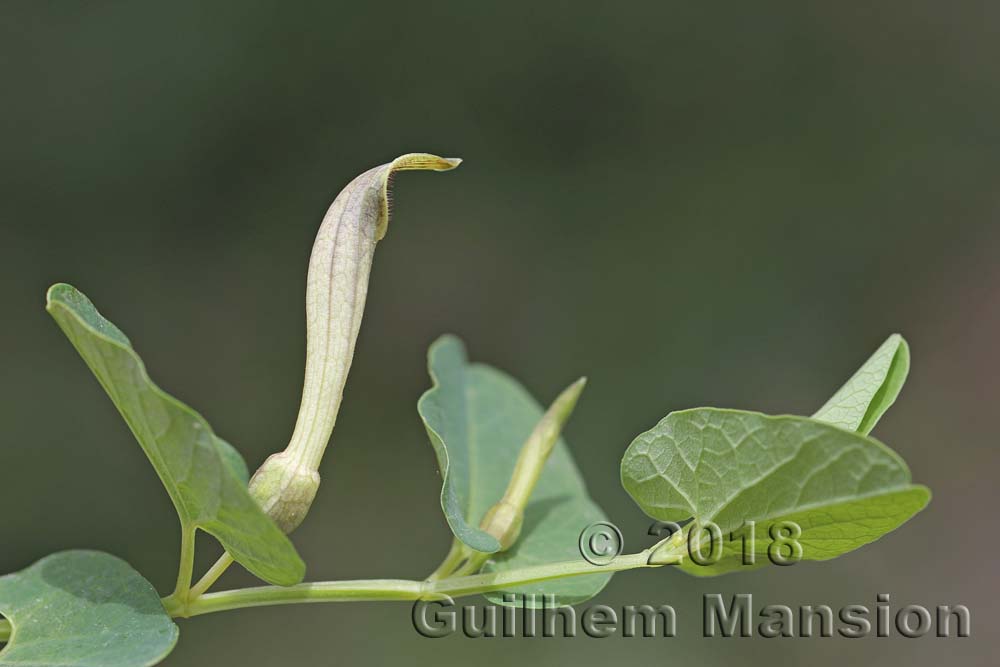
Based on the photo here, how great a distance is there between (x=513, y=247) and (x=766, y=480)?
3.17 m

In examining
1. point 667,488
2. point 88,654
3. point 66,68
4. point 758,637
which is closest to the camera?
point 88,654

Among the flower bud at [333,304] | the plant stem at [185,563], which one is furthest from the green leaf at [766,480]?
the plant stem at [185,563]

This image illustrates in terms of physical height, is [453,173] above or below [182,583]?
above

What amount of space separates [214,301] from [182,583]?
9.40 feet

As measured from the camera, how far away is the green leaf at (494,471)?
3.14 ft

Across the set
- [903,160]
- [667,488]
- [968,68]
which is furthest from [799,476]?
[968,68]

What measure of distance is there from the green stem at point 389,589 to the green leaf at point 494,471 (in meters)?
0.02

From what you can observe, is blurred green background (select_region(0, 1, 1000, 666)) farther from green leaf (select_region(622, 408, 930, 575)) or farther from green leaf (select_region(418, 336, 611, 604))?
green leaf (select_region(622, 408, 930, 575))

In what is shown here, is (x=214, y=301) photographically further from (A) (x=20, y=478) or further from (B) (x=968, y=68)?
(B) (x=968, y=68)

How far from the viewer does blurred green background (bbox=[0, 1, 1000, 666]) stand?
3.16 meters

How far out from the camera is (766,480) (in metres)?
0.82

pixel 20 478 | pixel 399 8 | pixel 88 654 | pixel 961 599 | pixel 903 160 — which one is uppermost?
pixel 399 8

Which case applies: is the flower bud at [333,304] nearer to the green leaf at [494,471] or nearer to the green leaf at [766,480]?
the green leaf at [494,471]

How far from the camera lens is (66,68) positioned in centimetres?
354
